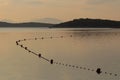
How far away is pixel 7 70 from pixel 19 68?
53.9 inches

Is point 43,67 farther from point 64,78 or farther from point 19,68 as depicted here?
point 64,78

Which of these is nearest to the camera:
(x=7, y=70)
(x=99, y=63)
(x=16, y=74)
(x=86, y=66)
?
(x=16, y=74)

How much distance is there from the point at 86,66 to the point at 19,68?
606 cm

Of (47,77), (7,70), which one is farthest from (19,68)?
(47,77)

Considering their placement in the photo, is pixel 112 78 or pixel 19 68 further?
pixel 19 68

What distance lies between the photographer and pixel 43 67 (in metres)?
31.7

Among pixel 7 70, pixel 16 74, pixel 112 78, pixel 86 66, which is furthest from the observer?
pixel 86 66

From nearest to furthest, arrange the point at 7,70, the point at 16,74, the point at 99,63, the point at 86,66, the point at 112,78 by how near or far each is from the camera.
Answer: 1. the point at 112,78
2. the point at 16,74
3. the point at 7,70
4. the point at 86,66
5. the point at 99,63

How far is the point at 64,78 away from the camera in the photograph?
26.3 meters

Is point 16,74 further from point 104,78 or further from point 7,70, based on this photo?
point 104,78

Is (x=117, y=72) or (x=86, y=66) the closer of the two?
(x=117, y=72)

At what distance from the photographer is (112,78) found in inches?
1005

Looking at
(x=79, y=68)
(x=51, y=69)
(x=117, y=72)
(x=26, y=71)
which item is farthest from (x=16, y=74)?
(x=117, y=72)

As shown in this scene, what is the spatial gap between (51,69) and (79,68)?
271 cm
